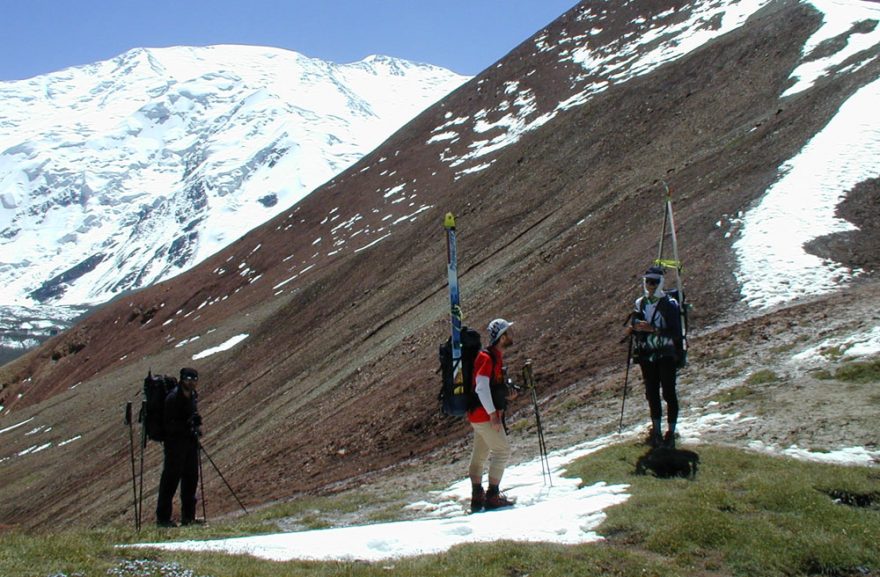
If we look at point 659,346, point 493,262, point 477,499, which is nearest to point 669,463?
point 659,346

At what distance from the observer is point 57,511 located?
108 feet

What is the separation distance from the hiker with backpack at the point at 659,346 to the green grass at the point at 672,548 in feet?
6.25

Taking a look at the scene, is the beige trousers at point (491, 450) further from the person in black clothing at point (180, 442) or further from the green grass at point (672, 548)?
the person in black clothing at point (180, 442)

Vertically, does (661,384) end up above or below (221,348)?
below

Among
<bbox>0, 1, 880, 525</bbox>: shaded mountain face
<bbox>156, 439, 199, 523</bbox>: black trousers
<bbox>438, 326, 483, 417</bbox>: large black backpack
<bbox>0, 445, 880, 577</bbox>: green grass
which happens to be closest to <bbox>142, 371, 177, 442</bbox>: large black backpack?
<bbox>156, 439, 199, 523</bbox>: black trousers

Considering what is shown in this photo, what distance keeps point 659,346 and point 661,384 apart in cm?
67

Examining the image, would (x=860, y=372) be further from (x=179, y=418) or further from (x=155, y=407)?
(x=155, y=407)

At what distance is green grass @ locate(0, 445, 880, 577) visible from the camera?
788cm

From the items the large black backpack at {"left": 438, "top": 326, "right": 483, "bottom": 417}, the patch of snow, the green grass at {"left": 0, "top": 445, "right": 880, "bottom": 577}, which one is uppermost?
the patch of snow

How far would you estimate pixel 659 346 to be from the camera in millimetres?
11898

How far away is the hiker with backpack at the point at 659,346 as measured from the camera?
11.9 meters

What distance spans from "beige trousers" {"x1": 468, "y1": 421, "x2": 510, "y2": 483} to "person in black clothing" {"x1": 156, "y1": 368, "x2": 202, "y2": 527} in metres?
4.74

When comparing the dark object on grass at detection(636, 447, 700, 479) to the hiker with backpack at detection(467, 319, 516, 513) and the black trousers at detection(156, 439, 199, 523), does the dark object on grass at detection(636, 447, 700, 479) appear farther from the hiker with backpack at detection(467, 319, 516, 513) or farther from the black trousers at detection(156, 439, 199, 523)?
the black trousers at detection(156, 439, 199, 523)

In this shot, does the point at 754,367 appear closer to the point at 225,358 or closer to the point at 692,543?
the point at 692,543
